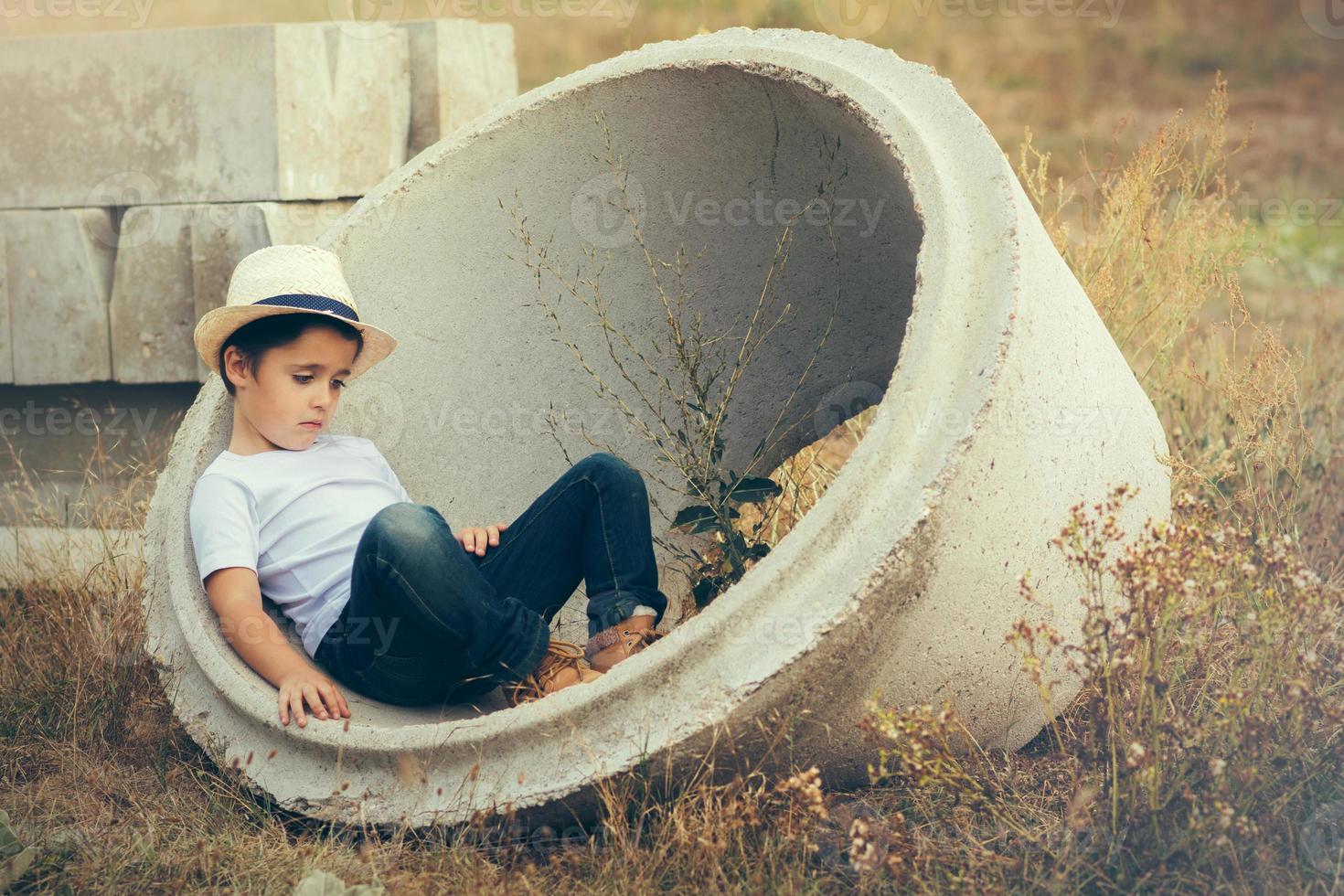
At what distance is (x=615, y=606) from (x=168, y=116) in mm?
2189

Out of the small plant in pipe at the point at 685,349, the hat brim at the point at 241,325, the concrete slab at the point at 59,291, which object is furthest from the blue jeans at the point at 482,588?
the concrete slab at the point at 59,291

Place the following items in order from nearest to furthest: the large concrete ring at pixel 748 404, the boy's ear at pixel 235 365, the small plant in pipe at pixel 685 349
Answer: the large concrete ring at pixel 748 404 → the boy's ear at pixel 235 365 → the small plant in pipe at pixel 685 349

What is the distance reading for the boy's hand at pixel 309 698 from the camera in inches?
85.7

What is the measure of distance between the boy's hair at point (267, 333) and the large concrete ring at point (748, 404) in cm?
18

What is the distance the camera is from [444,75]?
3982mm

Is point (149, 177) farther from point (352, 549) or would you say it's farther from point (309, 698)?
point (309, 698)

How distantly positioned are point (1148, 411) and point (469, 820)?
4.73 feet

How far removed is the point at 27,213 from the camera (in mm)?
3713

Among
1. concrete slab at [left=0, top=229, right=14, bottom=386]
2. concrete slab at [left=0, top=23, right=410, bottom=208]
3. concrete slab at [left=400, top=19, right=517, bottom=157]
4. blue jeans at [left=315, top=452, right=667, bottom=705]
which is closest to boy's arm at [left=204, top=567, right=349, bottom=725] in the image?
blue jeans at [left=315, top=452, right=667, bottom=705]

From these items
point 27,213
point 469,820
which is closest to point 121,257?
point 27,213

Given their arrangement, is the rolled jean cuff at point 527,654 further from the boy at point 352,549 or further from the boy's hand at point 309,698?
the boy's hand at point 309,698

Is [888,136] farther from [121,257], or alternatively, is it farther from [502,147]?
[121,257]

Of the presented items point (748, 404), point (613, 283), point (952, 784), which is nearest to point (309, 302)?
point (613, 283)

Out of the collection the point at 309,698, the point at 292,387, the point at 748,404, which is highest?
the point at 292,387
